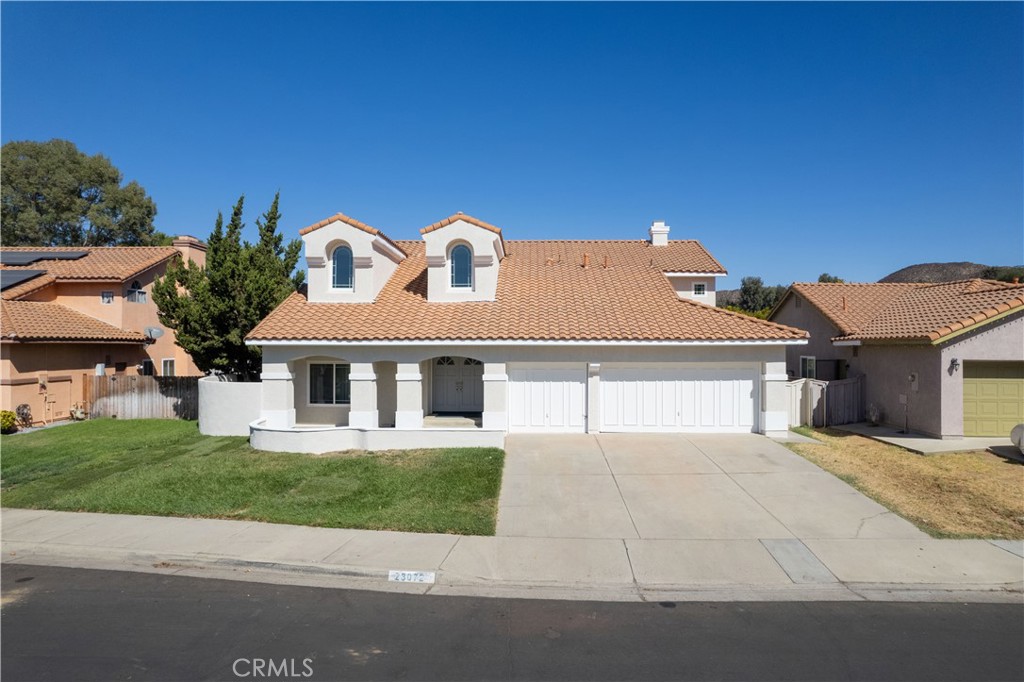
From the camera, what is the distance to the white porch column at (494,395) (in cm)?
1524

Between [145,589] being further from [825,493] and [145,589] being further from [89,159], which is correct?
[89,159]

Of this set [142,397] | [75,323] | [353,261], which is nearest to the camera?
[353,261]

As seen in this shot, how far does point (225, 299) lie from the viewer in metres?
17.9

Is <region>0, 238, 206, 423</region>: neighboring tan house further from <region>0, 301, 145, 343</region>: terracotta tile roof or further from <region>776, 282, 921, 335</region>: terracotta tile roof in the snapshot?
<region>776, 282, 921, 335</region>: terracotta tile roof

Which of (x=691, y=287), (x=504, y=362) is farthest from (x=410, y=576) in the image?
(x=691, y=287)

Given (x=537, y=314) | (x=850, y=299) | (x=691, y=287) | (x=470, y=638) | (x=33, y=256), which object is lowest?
(x=470, y=638)

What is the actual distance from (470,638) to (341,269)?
1332 cm

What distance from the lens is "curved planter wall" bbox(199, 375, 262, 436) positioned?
1631 cm

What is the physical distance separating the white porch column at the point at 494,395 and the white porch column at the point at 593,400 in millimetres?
2279

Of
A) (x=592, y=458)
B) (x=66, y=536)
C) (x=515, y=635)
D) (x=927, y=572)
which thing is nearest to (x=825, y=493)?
(x=927, y=572)

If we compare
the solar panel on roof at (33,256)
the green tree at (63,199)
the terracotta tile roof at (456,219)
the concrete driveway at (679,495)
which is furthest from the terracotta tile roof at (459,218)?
the green tree at (63,199)

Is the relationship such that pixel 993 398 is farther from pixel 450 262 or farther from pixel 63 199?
pixel 63 199

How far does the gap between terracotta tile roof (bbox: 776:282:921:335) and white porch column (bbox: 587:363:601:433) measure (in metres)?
9.64

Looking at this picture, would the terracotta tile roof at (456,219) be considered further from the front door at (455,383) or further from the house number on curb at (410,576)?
the house number on curb at (410,576)
